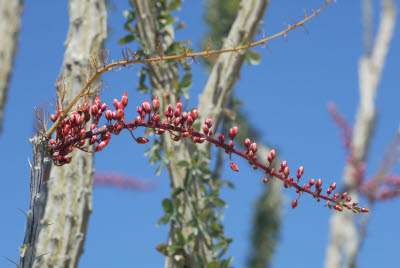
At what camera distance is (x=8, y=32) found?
4398mm

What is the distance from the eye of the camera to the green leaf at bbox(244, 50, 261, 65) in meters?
3.63

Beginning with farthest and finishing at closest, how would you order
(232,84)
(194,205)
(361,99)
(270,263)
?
1. (361,99)
2. (270,263)
3. (232,84)
4. (194,205)

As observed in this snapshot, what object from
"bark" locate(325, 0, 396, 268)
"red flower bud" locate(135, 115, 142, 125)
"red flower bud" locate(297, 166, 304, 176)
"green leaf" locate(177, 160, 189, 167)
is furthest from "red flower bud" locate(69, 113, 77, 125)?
"bark" locate(325, 0, 396, 268)

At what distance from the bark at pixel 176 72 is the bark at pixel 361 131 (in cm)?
318

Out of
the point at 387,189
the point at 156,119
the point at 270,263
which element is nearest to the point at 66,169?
the point at 156,119

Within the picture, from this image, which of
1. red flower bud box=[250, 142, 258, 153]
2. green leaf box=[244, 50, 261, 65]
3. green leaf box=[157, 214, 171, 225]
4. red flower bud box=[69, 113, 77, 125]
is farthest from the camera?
green leaf box=[244, 50, 261, 65]

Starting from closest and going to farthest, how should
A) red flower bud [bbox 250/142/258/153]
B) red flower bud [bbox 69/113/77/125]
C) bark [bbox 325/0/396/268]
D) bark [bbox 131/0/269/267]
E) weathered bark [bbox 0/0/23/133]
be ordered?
red flower bud [bbox 69/113/77/125] → red flower bud [bbox 250/142/258/153] → bark [bbox 131/0/269/267] → weathered bark [bbox 0/0/23/133] → bark [bbox 325/0/396/268]

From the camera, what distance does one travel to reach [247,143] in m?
1.74

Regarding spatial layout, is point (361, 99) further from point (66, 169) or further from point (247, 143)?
point (247, 143)

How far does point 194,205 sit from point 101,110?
5.45 ft

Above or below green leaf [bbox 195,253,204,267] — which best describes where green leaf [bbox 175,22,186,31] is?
above

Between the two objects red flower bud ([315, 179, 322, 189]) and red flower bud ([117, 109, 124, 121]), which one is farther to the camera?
red flower bud ([315, 179, 322, 189])

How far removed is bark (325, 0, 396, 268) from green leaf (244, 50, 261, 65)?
10.3ft

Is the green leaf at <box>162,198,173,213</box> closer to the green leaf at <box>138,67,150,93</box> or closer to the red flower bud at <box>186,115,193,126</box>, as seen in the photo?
the green leaf at <box>138,67,150,93</box>
